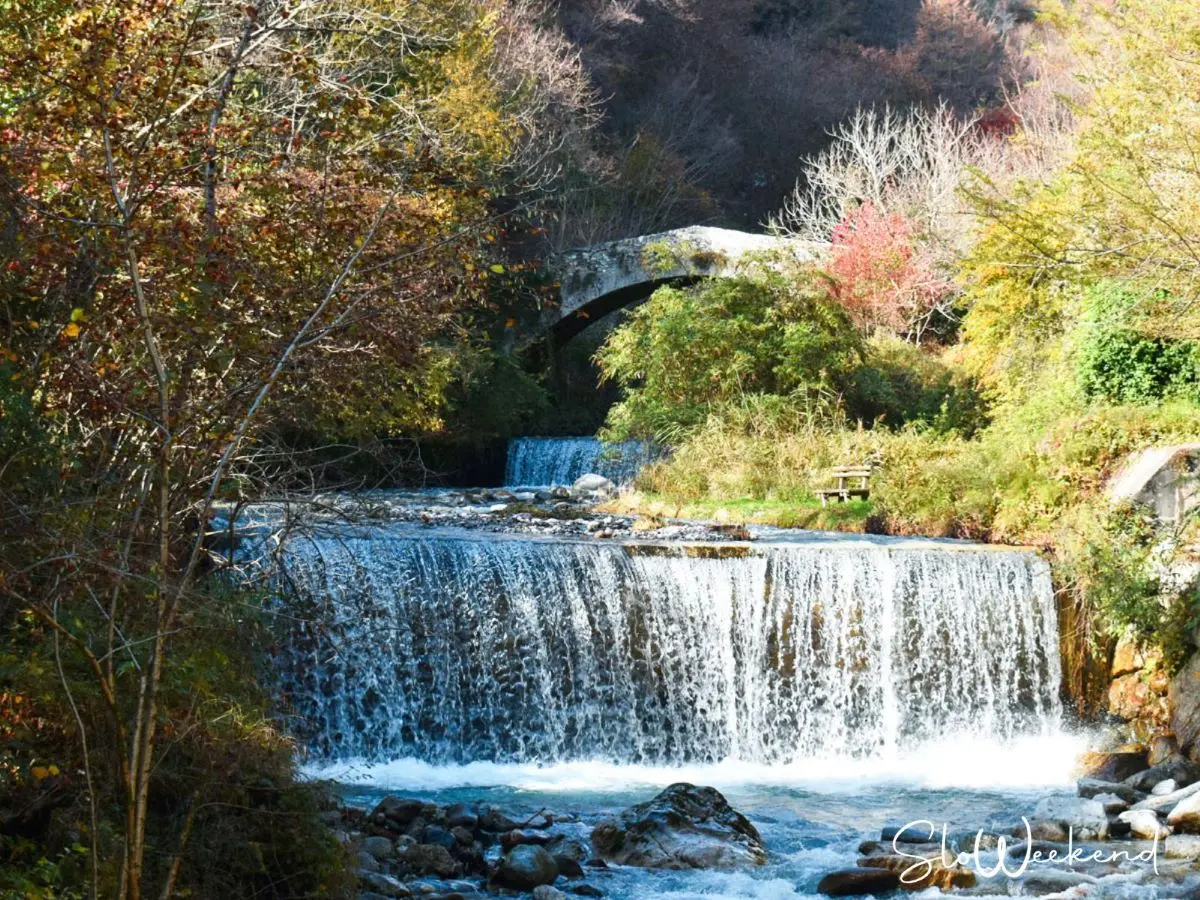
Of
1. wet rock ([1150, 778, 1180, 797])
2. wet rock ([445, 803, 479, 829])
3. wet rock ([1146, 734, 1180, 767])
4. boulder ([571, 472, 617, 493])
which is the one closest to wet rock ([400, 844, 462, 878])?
wet rock ([445, 803, 479, 829])

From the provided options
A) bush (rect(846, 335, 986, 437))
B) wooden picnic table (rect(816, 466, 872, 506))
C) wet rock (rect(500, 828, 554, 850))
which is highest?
bush (rect(846, 335, 986, 437))

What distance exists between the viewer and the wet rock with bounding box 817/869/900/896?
257 inches


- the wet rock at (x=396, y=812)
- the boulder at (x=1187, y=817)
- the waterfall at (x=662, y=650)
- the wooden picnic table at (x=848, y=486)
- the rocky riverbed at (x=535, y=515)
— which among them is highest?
the wooden picnic table at (x=848, y=486)

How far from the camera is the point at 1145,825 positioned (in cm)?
738

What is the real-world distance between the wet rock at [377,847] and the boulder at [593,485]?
1002cm

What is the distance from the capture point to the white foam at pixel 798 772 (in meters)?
8.71

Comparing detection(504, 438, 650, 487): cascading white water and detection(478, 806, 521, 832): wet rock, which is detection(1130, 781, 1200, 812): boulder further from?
detection(504, 438, 650, 487): cascading white water

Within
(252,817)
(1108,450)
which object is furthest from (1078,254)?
(252,817)

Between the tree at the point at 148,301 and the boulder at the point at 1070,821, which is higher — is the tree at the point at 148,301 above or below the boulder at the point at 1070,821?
above

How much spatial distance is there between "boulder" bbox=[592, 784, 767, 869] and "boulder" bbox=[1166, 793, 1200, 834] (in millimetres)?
2231

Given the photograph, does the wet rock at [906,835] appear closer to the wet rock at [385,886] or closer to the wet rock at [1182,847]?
the wet rock at [1182,847]

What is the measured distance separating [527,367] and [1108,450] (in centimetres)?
1227

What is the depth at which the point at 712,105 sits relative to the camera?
32.7m

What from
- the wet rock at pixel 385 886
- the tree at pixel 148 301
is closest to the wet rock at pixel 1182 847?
the wet rock at pixel 385 886
